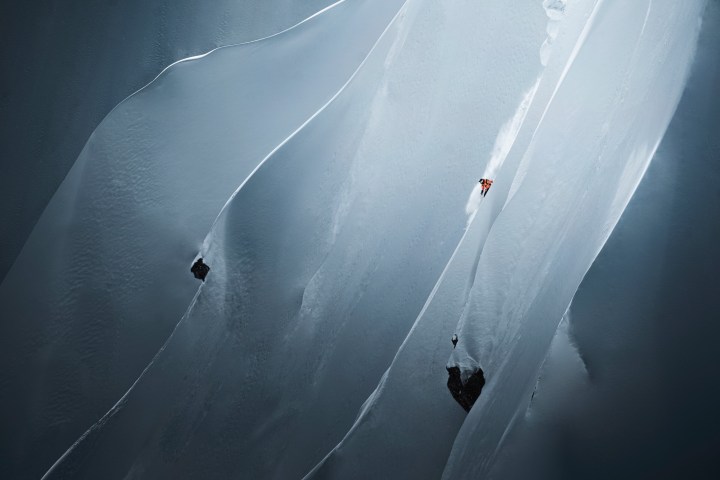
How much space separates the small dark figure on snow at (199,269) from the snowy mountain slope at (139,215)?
3cm

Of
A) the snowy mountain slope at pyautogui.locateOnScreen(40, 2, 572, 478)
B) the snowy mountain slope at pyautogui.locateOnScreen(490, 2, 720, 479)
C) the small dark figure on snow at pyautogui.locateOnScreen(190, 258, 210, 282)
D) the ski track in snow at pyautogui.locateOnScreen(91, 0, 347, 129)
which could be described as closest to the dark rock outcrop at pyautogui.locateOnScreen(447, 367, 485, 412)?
the snowy mountain slope at pyautogui.locateOnScreen(40, 2, 572, 478)

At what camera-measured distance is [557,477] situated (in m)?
1.01

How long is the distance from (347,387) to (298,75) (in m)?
1.00

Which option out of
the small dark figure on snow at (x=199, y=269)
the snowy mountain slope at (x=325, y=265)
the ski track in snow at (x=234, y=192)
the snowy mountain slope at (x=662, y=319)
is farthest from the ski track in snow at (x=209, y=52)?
the snowy mountain slope at (x=662, y=319)

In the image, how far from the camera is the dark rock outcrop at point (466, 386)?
1.42m

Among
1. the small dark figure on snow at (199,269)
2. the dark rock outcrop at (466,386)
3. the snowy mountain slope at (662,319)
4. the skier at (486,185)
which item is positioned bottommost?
the small dark figure on snow at (199,269)

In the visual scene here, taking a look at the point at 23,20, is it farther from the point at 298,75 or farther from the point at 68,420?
the point at 68,420

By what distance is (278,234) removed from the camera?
1.67 metres

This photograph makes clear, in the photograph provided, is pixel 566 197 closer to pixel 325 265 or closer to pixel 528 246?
pixel 528 246

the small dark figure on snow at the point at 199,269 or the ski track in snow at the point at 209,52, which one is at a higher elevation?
the ski track in snow at the point at 209,52

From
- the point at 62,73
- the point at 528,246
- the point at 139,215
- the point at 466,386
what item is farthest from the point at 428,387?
the point at 62,73

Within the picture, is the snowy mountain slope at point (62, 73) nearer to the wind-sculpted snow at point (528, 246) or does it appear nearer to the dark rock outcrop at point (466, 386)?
the wind-sculpted snow at point (528, 246)

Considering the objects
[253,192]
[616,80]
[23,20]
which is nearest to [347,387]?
[253,192]

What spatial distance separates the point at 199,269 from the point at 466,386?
0.90m
